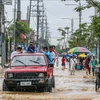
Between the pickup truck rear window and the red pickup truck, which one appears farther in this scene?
the pickup truck rear window

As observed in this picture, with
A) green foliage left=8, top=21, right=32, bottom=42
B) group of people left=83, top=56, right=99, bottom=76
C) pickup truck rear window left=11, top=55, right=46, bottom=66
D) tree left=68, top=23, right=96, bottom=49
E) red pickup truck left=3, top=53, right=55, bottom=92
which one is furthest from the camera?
green foliage left=8, top=21, right=32, bottom=42

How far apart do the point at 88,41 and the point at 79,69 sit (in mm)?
21074

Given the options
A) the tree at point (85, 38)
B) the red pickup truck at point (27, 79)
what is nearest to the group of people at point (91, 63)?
the red pickup truck at point (27, 79)

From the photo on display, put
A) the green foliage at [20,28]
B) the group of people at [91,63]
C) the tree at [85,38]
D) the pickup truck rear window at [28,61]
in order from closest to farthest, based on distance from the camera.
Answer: the pickup truck rear window at [28,61], the group of people at [91,63], the tree at [85,38], the green foliage at [20,28]

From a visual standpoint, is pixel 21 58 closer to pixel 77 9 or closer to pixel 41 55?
pixel 41 55

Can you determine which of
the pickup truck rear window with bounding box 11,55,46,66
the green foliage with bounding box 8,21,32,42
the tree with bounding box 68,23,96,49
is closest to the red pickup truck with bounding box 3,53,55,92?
the pickup truck rear window with bounding box 11,55,46,66

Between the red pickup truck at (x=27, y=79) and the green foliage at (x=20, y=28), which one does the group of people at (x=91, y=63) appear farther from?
the green foliage at (x=20, y=28)

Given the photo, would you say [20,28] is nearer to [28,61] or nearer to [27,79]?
[28,61]

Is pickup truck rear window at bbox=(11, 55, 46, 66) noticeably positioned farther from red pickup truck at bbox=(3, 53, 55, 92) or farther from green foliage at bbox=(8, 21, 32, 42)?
green foliage at bbox=(8, 21, 32, 42)

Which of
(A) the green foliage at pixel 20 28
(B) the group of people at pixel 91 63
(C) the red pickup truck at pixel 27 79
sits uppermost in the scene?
(A) the green foliage at pixel 20 28

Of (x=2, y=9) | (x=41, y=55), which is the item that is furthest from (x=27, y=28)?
(x=41, y=55)

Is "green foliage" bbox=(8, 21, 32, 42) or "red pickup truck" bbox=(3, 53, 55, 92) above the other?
"green foliage" bbox=(8, 21, 32, 42)

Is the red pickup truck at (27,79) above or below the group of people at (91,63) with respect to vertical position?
above

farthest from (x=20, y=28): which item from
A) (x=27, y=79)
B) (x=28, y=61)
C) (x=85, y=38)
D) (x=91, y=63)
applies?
(x=27, y=79)
